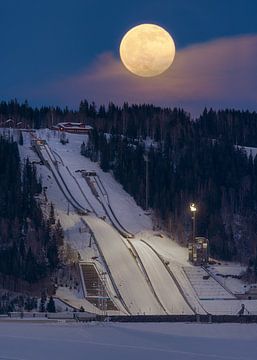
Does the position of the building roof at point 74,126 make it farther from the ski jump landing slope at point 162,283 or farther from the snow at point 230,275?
the ski jump landing slope at point 162,283

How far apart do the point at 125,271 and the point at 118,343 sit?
34.7 meters

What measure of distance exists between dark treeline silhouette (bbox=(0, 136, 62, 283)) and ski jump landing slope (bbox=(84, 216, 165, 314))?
3.04 metres

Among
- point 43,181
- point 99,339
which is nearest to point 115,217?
point 43,181

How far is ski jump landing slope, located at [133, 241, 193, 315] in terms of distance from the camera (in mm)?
52825

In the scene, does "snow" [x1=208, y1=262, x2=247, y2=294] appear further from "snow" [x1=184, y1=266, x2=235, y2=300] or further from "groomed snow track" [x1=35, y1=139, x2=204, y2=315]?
"groomed snow track" [x1=35, y1=139, x2=204, y2=315]

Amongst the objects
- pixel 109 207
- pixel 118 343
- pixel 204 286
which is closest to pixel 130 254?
pixel 204 286

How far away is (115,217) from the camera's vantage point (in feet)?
258

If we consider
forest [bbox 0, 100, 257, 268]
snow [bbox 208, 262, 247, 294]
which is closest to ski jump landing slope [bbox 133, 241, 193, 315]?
snow [bbox 208, 262, 247, 294]

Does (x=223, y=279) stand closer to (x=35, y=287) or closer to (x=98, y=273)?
(x=98, y=273)

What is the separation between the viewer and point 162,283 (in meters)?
57.8

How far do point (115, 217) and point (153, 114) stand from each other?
41.1 meters

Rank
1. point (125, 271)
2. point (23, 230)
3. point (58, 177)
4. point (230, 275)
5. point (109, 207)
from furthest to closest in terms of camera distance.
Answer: point (58, 177), point (109, 207), point (230, 275), point (23, 230), point (125, 271)

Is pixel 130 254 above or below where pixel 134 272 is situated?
above

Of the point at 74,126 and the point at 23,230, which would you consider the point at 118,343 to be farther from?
the point at 74,126
